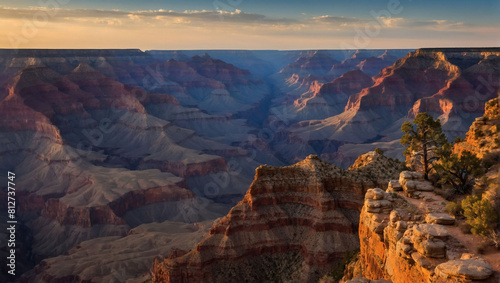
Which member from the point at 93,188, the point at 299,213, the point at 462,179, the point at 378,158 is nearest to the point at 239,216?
the point at 299,213

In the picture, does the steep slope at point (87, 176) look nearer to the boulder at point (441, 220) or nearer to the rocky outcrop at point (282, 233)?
the rocky outcrop at point (282, 233)

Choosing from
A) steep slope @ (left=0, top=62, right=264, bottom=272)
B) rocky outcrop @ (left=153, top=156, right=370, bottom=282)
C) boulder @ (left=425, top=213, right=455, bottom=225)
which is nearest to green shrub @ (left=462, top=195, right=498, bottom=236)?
boulder @ (left=425, top=213, right=455, bottom=225)

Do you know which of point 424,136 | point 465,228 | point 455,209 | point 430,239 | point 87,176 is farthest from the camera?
point 87,176

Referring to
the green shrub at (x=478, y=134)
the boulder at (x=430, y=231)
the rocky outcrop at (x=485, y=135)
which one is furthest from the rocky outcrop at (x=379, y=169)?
the boulder at (x=430, y=231)

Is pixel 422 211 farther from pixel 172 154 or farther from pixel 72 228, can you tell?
pixel 172 154

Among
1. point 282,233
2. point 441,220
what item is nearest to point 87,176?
point 282,233

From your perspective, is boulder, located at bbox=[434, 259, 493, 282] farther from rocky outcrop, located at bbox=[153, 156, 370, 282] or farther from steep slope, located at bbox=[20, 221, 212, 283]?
steep slope, located at bbox=[20, 221, 212, 283]

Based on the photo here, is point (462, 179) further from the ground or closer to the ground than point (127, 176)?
further from the ground

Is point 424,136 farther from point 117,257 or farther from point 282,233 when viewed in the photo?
point 117,257
